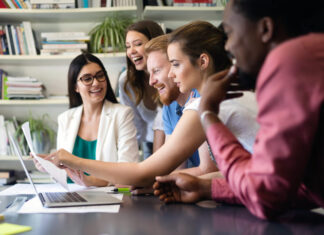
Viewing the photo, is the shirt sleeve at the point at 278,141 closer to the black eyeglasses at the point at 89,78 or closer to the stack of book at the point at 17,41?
the black eyeglasses at the point at 89,78

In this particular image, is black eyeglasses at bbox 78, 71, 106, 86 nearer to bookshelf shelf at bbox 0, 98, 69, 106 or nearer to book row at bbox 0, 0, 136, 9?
bookshelf shelf at bbox 0, 98, 69, 106

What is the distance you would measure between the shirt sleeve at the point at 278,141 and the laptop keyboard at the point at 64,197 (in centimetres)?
62

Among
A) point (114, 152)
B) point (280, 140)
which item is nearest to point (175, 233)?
point (280, 140)

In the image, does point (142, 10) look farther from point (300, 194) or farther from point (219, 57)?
point (300, 194)

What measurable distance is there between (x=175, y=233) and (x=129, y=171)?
546mm

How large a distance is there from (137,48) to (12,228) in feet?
6.31

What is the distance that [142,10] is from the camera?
3.72 metres

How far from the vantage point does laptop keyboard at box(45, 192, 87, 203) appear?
1.28 metres

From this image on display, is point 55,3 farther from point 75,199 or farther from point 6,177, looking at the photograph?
point 75,199

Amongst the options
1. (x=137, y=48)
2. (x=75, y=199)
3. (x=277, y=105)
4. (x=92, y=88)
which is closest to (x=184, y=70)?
(x=75, y=199)

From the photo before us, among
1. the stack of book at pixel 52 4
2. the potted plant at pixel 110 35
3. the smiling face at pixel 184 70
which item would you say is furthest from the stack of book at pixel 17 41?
the smiling face at pixel 184 70

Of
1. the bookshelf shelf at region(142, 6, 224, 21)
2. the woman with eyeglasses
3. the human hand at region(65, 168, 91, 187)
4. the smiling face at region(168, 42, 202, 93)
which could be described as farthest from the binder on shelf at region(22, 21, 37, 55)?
the smiling face at region(168, 42, 202, 93)

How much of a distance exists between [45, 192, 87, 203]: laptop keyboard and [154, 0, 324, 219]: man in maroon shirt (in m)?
0.56

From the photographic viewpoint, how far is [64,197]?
1.35 metres
